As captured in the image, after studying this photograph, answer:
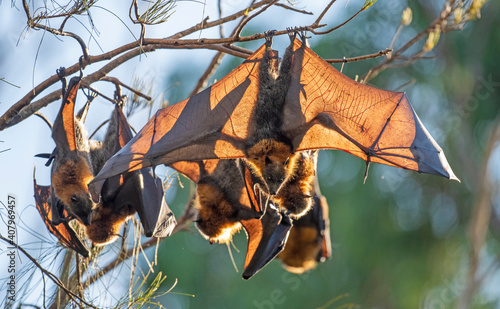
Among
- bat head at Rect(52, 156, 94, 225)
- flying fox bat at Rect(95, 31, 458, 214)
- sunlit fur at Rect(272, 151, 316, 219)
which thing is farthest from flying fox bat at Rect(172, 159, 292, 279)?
bat head at Rect(52, 156, 94, 225)

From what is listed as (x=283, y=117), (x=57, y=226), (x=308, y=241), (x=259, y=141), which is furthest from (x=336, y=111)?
(x=57, y=226)

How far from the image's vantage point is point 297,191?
14.6 feet

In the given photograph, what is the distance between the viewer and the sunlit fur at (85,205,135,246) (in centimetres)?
488

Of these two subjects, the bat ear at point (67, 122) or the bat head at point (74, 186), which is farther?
the bat head at point (74, 186)

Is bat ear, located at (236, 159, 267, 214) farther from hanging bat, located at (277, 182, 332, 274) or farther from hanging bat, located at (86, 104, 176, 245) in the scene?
hanging bat, located at (277, 182, 332, 274)

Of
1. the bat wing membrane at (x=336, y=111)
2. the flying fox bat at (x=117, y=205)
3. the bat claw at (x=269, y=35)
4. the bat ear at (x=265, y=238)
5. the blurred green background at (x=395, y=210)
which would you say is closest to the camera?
the bat claw at (x=269, y=35)

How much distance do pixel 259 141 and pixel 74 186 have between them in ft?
5.00

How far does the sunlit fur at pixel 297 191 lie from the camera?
4430 mm

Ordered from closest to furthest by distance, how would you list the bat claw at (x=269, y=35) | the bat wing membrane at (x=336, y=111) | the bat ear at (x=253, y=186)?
the bat claw at (x=269, y=35) < the bat wing membrane at (x=336, y=111) < the bat ear at (x=253, y=186)

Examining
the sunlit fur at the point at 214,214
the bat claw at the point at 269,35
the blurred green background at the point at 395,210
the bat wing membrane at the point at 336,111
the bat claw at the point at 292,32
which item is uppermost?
the blurred green background at the point at 395,210

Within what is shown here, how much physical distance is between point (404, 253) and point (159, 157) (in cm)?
1551

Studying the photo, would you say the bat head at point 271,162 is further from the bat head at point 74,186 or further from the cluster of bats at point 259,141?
the bat head at point 74,186

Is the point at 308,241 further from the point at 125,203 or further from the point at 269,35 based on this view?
the point at 269,35

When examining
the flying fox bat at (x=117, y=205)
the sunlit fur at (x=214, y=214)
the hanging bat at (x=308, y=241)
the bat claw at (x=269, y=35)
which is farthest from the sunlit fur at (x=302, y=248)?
the bat claw at (x=269, y=35)
